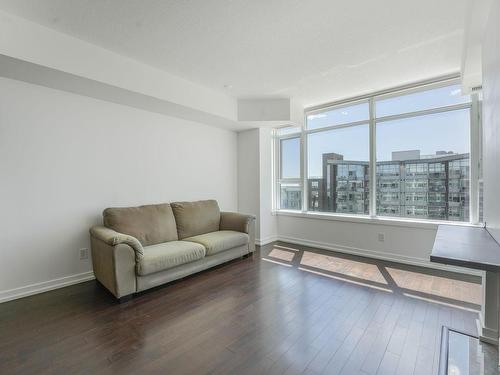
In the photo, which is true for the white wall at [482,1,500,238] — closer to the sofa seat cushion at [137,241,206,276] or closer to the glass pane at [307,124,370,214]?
the glass pane at [307,124,370,214]

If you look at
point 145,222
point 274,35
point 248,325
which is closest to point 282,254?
point 248,325

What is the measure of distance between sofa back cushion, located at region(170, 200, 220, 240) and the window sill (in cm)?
154

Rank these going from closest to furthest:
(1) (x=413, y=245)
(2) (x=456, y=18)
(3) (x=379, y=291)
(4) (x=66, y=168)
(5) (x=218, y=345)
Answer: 1. (5) (x=218, y=345)
2. (2) (x=456, y=18)
3. (3) (x=379, y=291)
4. (4) (x=66, y=168)
5. (1) (x=413, y=245)

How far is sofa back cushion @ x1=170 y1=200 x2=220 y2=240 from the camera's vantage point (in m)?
3.65

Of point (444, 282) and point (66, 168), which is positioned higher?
point (66, 168)

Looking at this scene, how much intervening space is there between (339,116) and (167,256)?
366 centimetres

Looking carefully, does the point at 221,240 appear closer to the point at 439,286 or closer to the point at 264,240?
the point at 264,240

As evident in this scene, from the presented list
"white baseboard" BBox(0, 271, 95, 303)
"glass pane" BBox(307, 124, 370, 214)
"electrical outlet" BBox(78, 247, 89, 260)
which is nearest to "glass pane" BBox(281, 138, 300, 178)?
"glass pane" BBox(307, 124, 370, 214)

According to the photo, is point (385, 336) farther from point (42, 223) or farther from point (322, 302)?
point (42, 223)

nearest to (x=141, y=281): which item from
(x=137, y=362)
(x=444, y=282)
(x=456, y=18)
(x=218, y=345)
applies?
(x=137, y=362)

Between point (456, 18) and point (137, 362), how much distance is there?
12.6 feet

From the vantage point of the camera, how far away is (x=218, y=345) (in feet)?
6.01

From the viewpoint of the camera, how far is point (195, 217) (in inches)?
150

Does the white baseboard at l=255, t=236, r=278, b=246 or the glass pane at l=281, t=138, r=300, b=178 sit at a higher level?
the glass pane at l=281, t=138, r=300, b=178
